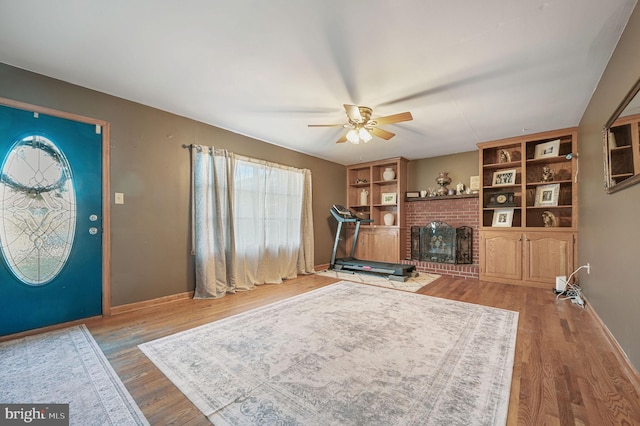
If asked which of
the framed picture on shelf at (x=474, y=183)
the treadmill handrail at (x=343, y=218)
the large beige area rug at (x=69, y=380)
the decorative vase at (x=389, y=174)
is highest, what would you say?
the decorative vase at (x=389, y=174)

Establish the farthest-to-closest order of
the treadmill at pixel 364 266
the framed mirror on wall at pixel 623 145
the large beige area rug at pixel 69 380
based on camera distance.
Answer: the treadmill at pixel 364 266
the framed mirror on wall at pixel 623 145
the large beige area rug at pixel 69 380

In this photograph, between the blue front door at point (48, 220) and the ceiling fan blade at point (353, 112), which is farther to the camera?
the ceiling fan blade at point (353, 112)

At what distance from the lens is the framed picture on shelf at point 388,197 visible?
6.05m

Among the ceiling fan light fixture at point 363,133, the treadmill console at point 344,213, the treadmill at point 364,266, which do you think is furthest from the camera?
the treadmill console at point 344,213

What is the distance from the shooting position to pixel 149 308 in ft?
10.2

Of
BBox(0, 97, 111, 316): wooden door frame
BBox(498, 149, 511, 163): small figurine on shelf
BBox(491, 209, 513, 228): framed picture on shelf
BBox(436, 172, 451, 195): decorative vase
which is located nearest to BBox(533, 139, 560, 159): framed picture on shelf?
BBox(498, 149, 511, 163): small figurine on shelf

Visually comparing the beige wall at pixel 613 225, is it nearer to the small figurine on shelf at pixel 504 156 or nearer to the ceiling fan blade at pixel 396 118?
the small figurine on shelf at pixel 504 156

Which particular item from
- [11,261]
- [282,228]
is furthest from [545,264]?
[11,261]

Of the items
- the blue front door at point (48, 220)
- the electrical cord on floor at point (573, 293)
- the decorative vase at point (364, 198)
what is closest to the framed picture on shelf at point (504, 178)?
the electrical cord on floor at point (573, 293)

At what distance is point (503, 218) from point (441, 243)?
46.9 inches

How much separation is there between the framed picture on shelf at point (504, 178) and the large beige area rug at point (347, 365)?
268cm

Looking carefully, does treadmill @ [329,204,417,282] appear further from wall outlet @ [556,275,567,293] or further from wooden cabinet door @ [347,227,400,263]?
wall outlet @ [556,275,567,293]

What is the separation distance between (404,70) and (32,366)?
3705mm

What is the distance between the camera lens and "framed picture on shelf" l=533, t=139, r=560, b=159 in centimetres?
418
